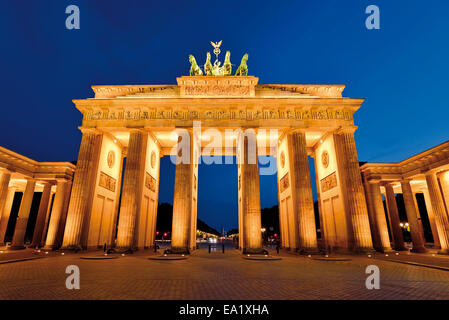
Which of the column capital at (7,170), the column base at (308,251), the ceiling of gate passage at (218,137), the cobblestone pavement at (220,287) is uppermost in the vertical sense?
the ceiling of gate passage at (218,137)

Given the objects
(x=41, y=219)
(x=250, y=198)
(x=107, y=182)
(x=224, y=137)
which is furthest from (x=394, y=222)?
(x=41, y=219)

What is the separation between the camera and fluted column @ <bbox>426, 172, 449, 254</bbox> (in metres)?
21.6

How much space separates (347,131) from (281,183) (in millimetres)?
9032

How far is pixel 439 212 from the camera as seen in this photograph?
2219cm

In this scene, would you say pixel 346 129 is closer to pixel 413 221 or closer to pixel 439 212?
pixel 439 212

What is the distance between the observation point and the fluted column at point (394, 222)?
82.2 ft

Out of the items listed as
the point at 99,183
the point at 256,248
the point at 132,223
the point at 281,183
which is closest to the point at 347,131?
the point at 281,183

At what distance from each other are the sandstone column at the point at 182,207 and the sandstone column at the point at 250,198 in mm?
5080

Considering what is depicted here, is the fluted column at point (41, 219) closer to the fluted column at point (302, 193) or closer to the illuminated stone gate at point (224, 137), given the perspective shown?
the illuminated stone gate at point (224, 137)

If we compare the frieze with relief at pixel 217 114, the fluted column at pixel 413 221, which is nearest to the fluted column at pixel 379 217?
the fluted column at pixel 413 221

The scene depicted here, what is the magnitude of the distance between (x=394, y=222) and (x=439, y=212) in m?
4.66
